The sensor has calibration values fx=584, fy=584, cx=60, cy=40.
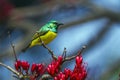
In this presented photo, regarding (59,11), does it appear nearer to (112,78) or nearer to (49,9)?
(49,9)

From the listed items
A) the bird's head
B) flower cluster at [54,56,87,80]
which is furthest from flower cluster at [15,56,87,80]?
the bird's head

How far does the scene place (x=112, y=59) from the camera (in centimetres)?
1214

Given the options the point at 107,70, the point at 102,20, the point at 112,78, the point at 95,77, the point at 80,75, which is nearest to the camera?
the point at 80,75

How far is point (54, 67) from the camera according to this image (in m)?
5.77

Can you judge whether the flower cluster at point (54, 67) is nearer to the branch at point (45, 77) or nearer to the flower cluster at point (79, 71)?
the branch at point (45, 77)

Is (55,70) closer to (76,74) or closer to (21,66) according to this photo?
(76,74)

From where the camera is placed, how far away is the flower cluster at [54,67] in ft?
18.9

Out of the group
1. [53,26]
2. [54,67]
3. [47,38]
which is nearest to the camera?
[54,67]

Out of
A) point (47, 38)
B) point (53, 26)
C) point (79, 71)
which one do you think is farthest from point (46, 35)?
point (79, 71)

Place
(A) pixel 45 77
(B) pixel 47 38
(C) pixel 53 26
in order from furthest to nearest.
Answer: (C) pixel 53 26, (B) pixel 47 38, (A) pixel 45 77

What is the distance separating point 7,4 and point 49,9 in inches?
51.0

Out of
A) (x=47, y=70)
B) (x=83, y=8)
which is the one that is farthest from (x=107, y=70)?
(x=47, y=70)

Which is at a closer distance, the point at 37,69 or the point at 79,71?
the point at 79,71

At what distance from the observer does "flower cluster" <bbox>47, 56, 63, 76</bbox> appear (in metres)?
5.75
